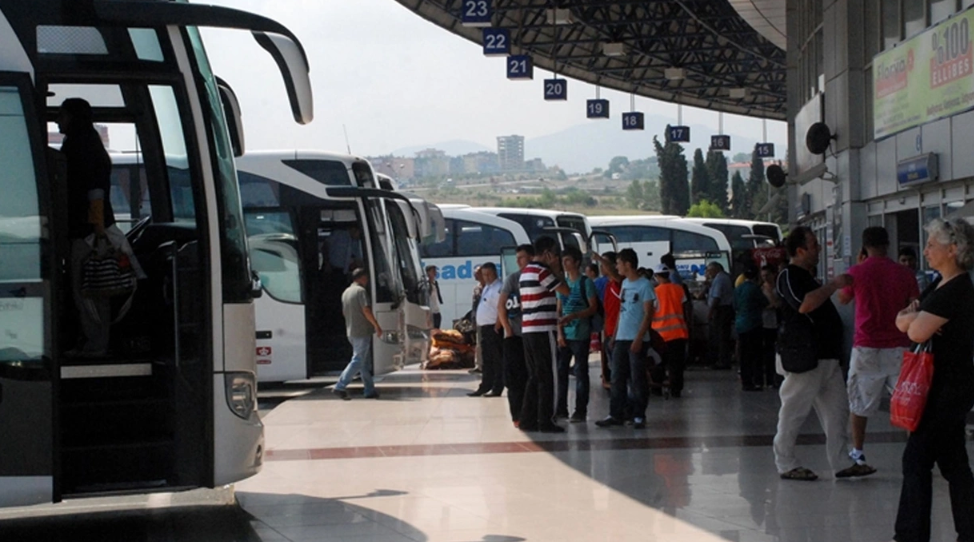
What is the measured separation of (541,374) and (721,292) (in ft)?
30.6

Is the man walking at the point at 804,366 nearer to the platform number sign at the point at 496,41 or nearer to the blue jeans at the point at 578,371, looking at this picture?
the blue jeans at the point at 578,371

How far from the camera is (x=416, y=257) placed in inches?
863

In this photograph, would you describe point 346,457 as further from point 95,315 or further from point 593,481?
point 95,315

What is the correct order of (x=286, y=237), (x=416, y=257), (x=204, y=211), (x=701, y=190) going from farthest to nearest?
1. (x=701, y=190)
2. (x=416, y=257)
3. (x=286, y=237)
4. (x=204, y=211)

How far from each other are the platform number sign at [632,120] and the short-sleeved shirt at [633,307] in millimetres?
29197

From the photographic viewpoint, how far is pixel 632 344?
1396 centimetres

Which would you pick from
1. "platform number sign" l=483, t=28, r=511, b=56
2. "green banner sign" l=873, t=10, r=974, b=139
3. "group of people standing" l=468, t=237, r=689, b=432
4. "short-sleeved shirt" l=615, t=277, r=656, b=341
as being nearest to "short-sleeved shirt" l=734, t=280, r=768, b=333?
"green banner sign" l=873, t=10, r=974, b=139

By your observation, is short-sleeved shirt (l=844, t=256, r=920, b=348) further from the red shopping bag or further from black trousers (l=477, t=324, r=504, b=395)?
black trousers (l=477, t=324, r=504, b=395)

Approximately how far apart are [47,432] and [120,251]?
4.36 feet

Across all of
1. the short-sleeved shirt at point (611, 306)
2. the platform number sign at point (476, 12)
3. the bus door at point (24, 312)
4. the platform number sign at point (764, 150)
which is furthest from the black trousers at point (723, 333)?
the platform number sign at point (764, 150)

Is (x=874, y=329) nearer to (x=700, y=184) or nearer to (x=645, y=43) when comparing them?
(x=645, y=43)

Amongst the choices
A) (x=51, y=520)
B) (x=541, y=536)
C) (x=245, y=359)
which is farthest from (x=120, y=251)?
(x=541, y=536)

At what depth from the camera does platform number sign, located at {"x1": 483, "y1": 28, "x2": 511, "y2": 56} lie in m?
28.8

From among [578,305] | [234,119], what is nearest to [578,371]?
[578,305]
